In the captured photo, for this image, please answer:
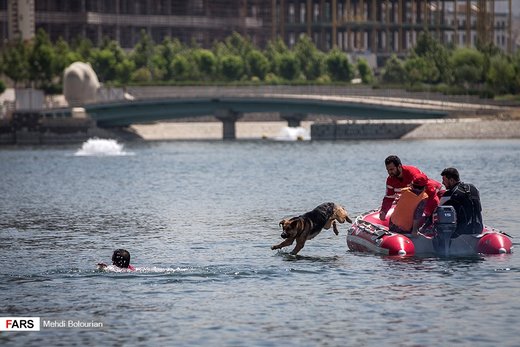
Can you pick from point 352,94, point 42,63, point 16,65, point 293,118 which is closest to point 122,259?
point 352,94

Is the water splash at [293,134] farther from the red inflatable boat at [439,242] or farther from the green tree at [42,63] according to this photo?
the red inflatable boat at [439,242]

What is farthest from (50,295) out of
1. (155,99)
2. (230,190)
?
(155,99)

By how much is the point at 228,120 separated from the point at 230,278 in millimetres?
142214

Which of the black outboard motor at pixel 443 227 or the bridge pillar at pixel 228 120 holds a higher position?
the black outboard motor at pixel 443 227

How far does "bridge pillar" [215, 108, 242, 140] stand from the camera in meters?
180

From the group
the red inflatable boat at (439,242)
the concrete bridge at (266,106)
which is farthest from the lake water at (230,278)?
the concrete bridge at (266,106)

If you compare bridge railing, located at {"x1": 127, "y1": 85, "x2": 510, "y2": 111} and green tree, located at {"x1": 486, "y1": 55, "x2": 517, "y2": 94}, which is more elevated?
green tree, located at {"x1": 486, "y1": 55, "x2": 517, "y2": 94}

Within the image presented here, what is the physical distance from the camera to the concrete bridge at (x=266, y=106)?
17075 centimetres

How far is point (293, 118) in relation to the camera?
192 metres

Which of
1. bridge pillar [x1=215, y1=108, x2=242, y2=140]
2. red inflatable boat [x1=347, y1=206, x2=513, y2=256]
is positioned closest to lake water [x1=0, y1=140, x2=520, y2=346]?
red inflatable boat [x1=347, y1=206, x2=513, y2=256]

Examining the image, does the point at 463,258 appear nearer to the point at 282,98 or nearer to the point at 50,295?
the point at 50,295

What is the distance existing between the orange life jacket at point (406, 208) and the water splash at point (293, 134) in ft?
470

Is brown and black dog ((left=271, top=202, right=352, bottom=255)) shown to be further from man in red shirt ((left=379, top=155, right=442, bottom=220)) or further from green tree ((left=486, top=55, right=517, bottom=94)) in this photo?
green tree ((left=486, top=55, right=517, bottom=94))

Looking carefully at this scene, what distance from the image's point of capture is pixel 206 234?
178ft
